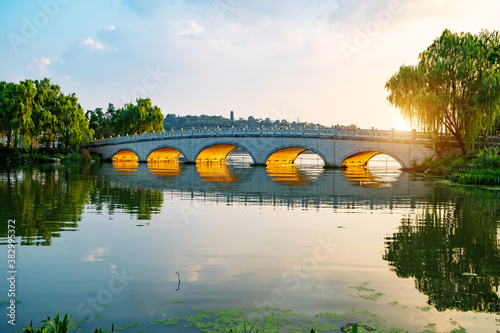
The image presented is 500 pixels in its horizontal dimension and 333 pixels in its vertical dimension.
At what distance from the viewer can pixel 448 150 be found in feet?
119

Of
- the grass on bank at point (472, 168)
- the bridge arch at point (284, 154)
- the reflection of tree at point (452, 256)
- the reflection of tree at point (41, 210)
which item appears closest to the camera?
the reflection of tree at point (452, 256)

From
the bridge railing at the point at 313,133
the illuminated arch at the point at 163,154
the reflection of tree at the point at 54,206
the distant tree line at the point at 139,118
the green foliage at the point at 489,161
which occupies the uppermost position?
the distant tree line at the point at 139,118

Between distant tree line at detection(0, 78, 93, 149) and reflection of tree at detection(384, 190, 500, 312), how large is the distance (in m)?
46.8

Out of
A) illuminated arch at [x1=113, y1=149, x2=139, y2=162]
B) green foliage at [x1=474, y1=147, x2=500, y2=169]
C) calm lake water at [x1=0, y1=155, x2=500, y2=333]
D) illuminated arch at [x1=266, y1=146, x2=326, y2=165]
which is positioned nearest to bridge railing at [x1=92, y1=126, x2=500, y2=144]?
illuminated arch at [x1=266, y1=146, x2=326, y2=165]

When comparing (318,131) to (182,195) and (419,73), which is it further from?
(182,195)

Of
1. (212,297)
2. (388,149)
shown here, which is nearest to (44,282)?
(212,297)

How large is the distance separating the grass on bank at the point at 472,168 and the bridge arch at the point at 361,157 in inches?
323

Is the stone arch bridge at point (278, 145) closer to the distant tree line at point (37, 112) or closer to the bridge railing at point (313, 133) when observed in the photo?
the bridge railing at point (313, 133)

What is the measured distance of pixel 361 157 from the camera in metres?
51.6

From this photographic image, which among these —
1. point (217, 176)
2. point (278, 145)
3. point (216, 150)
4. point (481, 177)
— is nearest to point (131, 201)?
point (217, 176)

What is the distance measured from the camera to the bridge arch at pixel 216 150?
187ft

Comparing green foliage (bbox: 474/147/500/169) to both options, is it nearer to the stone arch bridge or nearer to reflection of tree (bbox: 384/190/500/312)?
the stone arch bridge

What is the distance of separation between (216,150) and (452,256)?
190ft

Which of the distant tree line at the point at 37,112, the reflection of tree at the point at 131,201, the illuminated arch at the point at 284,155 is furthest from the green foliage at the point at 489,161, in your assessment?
the distant tree line at the point at 37,112
